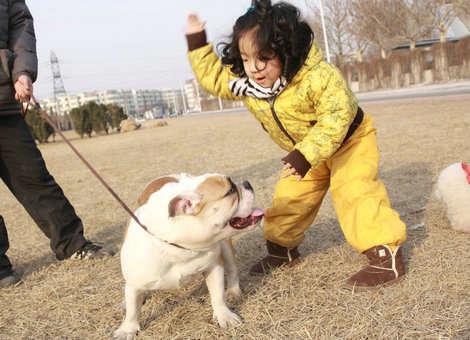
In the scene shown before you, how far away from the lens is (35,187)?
11.0 feet

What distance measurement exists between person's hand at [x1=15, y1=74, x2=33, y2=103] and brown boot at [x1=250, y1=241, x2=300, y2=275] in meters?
1.74

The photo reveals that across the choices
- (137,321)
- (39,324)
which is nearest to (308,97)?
(137,321)

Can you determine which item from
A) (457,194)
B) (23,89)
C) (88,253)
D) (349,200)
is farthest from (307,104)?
(88,253)

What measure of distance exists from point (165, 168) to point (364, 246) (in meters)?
5.86

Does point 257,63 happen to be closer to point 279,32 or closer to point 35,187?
point 279,32

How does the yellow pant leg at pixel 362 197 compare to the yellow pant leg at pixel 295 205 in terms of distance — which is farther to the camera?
the yellow pant leg at pixel 295 205

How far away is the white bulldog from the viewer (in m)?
2.04

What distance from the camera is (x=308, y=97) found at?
2.57m

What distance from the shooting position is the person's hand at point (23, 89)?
3.01m

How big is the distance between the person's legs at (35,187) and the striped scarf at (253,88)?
150 centimetres

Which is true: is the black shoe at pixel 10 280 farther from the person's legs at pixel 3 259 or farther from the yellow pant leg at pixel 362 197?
the yellow pant leg at pixel 362 197

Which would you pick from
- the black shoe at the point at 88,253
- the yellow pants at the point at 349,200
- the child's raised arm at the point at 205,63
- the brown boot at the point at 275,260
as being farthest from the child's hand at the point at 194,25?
the black shoe at the point at 88,253

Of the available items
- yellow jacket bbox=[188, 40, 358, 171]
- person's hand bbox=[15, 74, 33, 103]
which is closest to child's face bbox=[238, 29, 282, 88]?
yellow jacket bbox=[188, 40, 358, 171]

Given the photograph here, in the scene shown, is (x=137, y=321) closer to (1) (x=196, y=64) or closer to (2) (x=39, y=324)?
(2) (x=39, y=324)
